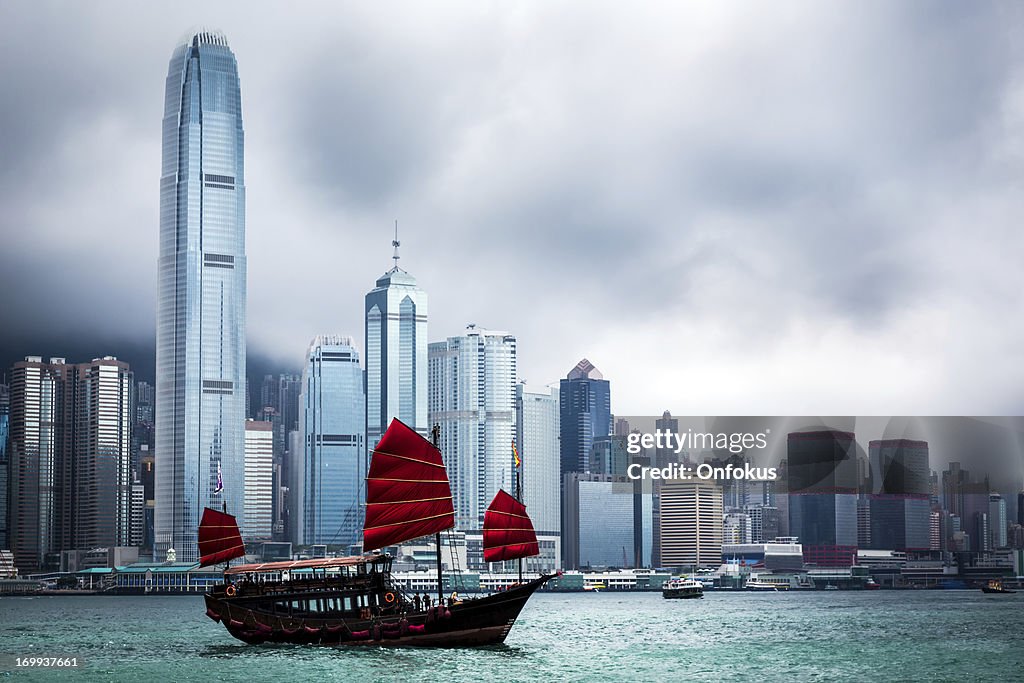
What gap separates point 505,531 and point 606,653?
10407 mm

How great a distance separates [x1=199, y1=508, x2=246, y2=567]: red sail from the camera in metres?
88.9

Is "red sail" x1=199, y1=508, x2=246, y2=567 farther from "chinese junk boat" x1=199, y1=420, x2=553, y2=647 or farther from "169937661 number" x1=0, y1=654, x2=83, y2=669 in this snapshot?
"169937661 number" x1=0, y1=654, x2=83, y2=669

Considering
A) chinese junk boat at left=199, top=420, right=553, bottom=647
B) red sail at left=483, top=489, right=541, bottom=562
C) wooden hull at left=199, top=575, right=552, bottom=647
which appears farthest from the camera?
red sail at left=483, top=489, right=541, bottom=562

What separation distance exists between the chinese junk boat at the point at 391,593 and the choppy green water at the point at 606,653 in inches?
45.5

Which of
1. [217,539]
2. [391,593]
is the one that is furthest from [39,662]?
[391,593]

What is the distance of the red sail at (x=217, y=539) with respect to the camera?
88.9m

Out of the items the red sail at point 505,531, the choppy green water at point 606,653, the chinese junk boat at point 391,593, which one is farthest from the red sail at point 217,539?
the red sail at point 505,531

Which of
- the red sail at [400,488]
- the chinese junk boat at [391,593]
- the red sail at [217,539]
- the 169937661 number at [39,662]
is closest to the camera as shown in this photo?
the 169937661 number at [39,662]

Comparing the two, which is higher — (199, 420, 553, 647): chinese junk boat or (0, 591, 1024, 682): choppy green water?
(199, 420, 553, 647): chinese junk boat

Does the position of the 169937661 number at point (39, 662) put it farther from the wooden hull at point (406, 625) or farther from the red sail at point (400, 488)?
the red sail at point (400, 488)

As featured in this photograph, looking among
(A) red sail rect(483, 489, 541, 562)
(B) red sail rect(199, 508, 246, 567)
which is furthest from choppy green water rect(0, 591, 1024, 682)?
(B) red sail rect(199, 508, 246, 567)

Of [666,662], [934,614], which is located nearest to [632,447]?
[666,662]

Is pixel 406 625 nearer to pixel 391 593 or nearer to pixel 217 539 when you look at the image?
pixel 391 593

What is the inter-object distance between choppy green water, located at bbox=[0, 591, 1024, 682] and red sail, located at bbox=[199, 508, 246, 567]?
5.37 m
